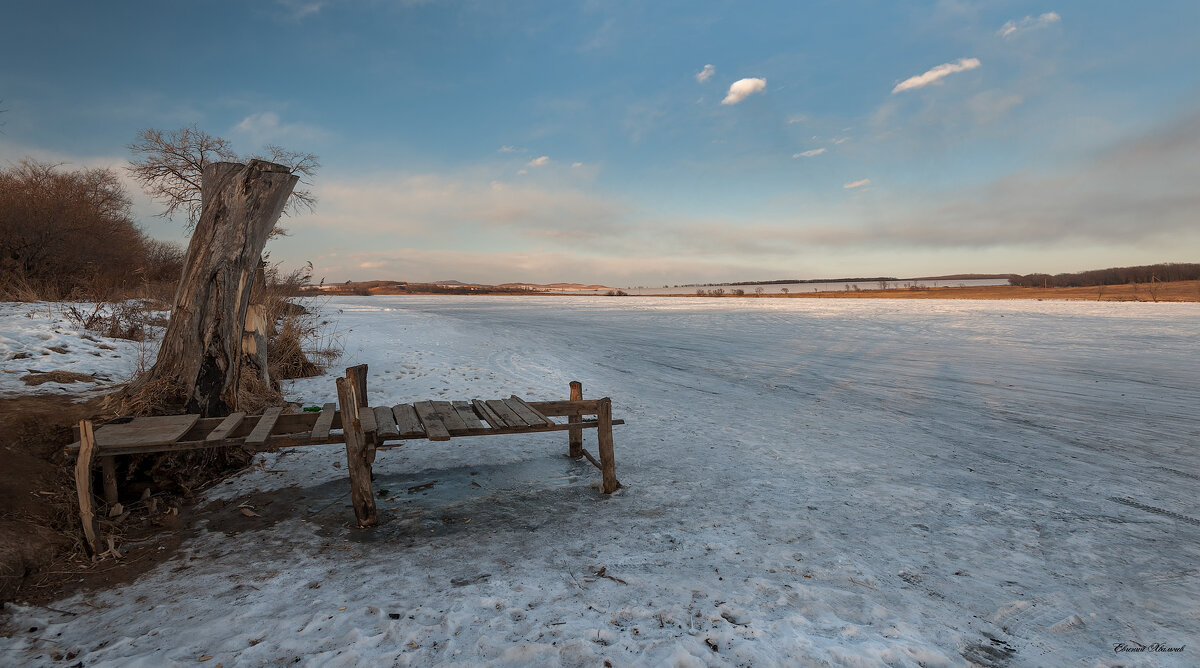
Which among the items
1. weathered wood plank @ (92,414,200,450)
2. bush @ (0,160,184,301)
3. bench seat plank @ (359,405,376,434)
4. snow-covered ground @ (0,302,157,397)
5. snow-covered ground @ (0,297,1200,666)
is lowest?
snow-covered ground @ (0,297,1200,666)

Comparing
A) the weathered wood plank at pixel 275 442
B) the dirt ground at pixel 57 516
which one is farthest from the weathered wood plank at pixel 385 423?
the dirt ground at pixel 57 516

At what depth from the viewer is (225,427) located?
4.54 meters

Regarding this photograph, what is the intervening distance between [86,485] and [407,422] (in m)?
2.15

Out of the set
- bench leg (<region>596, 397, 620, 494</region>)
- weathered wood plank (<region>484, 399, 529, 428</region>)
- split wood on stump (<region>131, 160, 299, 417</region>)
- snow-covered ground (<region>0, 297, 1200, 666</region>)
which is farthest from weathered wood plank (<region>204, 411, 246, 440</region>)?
bench leg (<region>596, 397, 620, 494</region>)

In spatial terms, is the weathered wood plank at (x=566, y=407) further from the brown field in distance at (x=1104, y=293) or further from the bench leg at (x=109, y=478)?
the brown field in distance at (x=1104, y=293)

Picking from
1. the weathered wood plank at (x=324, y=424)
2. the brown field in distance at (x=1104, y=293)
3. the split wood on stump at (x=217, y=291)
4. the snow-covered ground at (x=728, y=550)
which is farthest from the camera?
the brown field in distance at (x=1104, y=293)

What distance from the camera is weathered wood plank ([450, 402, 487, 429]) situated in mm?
4613

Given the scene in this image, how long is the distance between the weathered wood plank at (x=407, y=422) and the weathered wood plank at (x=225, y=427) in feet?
4.05

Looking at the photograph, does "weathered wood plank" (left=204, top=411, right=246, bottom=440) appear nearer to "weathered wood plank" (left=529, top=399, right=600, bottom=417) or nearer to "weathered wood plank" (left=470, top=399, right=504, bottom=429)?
"weathered wood plank" (left=470, top=399, right=504, bottom=429)

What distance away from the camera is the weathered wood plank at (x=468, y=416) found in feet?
15.1

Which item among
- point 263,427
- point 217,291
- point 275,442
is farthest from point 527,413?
point 217,291

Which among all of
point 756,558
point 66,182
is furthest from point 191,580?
point 66,182

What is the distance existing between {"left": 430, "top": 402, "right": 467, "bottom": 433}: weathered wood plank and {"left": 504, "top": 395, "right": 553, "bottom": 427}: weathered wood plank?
0.53m

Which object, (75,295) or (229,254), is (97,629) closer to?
(229,254)
